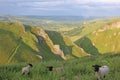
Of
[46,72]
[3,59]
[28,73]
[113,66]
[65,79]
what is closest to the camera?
[65,79]

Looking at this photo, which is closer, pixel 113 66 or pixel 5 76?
pixel 5 76

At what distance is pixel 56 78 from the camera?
46.5 ft

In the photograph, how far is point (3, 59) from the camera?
19138cm

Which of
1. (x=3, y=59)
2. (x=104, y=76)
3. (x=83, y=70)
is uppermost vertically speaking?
(x=104, y=76)

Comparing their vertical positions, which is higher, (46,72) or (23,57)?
(46,72)

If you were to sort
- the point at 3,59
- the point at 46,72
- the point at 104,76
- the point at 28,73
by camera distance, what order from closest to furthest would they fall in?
the point at 104,76 → the point at 28,73 → the point at 46,72 → the point at 3,59

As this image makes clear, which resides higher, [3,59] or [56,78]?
[56,78]

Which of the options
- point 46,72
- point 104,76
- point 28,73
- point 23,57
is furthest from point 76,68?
point 23,57

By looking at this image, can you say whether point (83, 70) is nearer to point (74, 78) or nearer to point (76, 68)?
point (76, 68)

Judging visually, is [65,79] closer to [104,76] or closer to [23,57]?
[104,76]

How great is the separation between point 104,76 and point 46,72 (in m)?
4.66

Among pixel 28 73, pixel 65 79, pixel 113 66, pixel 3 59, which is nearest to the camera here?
pixel 65 79

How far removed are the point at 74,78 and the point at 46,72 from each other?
3016 millimetres

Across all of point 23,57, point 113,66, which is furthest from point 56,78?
point 23,57
